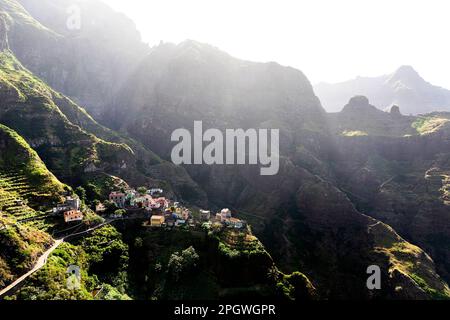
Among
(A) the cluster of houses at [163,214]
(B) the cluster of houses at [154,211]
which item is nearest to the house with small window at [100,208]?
(B) the cluster of houses at [154,211]

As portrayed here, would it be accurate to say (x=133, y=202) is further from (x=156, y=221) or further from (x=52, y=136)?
(x=52, y=136)

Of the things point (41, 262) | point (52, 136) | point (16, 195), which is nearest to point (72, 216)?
point (16, 195)

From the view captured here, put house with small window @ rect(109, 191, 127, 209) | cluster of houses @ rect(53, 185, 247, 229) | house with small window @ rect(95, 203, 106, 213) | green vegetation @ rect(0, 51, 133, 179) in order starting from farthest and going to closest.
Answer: green vegetation @ rect(0, 51, 133, 179) < house with small window @ rect(109, 191, 127, 209) < house with small window @ rect(95, 203, 106, 213) < cluster of houses @ rect(53, 185, 247, 229)

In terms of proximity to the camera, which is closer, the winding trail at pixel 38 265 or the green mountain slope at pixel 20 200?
the winding trail at pixel 38 265

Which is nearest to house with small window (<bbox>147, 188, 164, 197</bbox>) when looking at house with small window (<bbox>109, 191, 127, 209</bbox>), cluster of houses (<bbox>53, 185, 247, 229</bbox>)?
cluster of houses (<bbox>53, 185, 247, 229</bbox>)

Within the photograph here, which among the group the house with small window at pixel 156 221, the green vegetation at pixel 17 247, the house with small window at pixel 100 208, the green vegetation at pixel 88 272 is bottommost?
the green vegetation at pixel 88 272

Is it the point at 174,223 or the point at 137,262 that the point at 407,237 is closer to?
the point at 174,223

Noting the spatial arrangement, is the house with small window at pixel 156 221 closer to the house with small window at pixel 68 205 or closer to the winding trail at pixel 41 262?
the winding trail at pixel 41 262

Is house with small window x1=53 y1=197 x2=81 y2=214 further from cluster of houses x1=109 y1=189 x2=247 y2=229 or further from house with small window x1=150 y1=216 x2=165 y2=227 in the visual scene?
house with small window x1=150 y1=216 x2=165 y2=227
